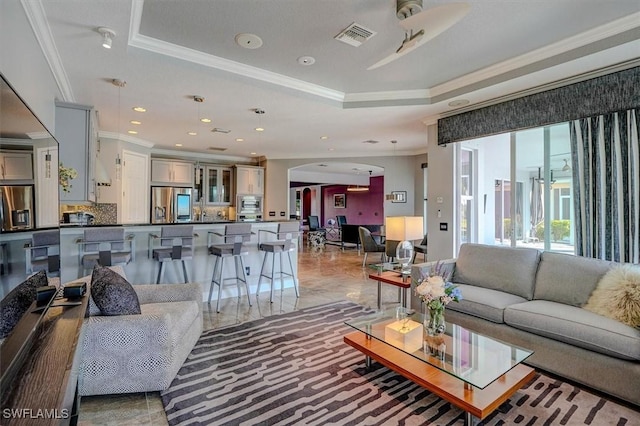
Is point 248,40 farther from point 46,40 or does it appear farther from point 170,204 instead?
point 170,204

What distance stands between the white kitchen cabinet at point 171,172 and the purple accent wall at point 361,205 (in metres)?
7.65

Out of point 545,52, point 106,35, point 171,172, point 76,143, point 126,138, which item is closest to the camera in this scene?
point 106,35

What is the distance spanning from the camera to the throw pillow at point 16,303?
115 centimetres

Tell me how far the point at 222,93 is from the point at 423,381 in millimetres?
3434

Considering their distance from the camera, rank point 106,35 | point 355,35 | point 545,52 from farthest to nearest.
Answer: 1. point 545,52
2. point 355,35
3. point 106,35

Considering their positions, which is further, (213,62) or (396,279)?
(396,279)

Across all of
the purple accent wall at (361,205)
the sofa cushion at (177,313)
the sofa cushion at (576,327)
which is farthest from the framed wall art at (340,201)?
the sofa cushion at (177,313)

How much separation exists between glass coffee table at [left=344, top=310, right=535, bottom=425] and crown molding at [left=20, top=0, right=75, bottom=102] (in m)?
3.08

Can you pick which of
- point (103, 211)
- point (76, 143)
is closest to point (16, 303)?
point (76, 143)

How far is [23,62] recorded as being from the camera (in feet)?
6.48

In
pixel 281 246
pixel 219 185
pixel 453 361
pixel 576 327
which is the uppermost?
pixel 219 185

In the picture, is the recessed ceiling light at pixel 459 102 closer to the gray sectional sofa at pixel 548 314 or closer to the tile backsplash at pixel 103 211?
the gray sectional sofa at pixel 548 314

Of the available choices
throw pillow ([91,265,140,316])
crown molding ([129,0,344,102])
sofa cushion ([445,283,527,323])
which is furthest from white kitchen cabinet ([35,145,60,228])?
sofa cushion ([445,283,527,323])

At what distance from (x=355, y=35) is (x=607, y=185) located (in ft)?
8.92
